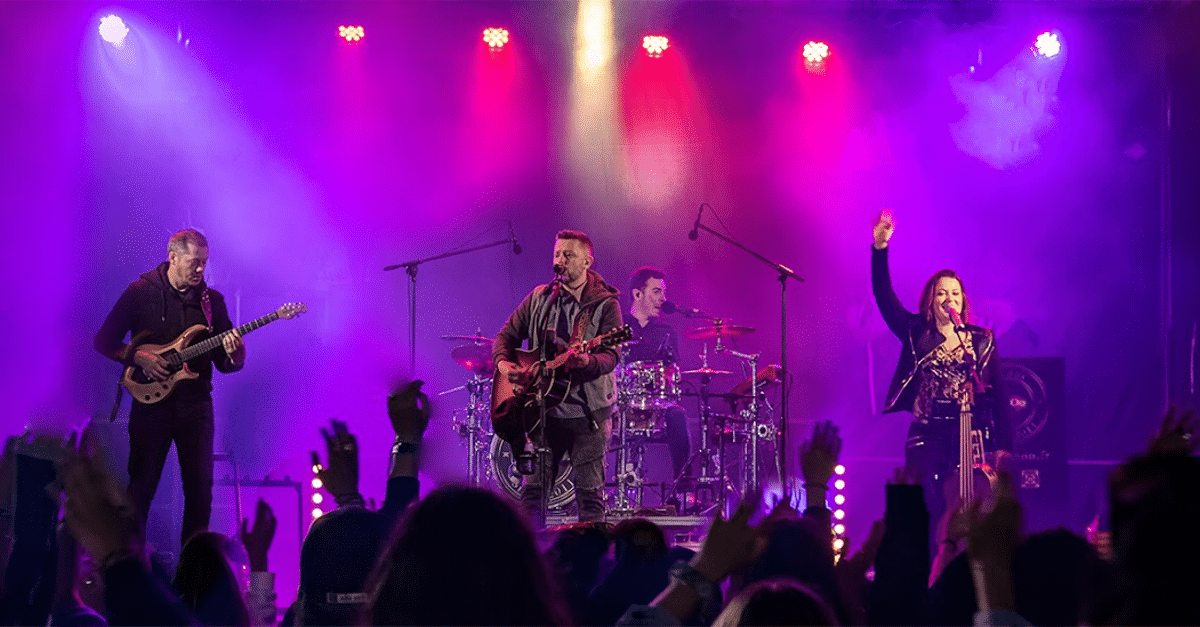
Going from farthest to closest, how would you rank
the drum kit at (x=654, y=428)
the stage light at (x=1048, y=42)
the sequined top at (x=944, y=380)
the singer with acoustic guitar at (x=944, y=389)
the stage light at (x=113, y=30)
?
1. the stage light at (x=1048, y=42)
2. the stage light at (x=113, y=30)
3. the drum kit at (x=654, y=428)
4. the sequined top at (x=944, y=380)
5. the singer with acoustic guitar at (x=944, y=389)

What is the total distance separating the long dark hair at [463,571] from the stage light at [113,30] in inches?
431

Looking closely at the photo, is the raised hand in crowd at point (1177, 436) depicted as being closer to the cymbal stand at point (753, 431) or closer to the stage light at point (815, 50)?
the cymbal stand at point (753, 431)

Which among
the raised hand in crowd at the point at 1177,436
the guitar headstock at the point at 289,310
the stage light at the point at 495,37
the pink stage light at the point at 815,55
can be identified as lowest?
the raised hand in crowd at the point at 1177,436

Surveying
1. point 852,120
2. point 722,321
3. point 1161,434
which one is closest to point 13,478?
point 1161,434

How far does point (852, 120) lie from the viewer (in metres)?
12.7

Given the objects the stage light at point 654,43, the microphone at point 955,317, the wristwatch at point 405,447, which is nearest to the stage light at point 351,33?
the stage light at point 654,43

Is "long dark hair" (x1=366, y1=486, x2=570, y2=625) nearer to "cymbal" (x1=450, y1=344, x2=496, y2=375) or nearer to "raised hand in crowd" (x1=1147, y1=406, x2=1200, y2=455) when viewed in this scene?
"raised hand in crowd" (x1=1147, y1=406, x2=1200, y2=455)

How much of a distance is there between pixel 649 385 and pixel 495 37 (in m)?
4.23

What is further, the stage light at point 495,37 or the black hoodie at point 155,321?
the stage light at point 495,37

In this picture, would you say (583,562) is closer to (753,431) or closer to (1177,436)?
(1177,436)

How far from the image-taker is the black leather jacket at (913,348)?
827cm

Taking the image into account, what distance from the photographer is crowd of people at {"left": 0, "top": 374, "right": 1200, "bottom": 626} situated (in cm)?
170

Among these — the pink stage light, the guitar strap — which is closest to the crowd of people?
the guitar strap

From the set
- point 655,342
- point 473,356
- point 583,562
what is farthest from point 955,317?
point 583,562
